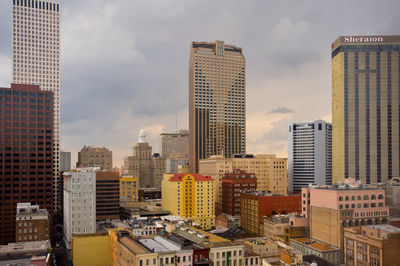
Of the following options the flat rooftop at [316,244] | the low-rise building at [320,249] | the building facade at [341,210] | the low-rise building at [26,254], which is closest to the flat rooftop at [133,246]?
the low-rise building at [26,254]

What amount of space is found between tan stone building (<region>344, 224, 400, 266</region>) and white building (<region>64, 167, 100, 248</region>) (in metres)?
117

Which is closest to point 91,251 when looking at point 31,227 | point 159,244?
point 31,227

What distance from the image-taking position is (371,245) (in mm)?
120688

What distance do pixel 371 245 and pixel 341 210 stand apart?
20.2 metres

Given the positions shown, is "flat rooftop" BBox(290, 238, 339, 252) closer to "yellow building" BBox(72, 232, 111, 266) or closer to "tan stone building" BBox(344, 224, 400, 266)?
"tan stone building" BBox(344, 224, 400, 266)

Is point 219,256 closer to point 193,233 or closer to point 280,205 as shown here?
point 193,233

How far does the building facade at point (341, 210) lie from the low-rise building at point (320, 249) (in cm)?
311

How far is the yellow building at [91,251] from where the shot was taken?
14100cm

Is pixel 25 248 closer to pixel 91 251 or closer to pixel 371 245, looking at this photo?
pixel 91 251

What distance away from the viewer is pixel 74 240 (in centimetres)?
14188

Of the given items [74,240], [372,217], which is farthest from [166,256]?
[372,217]

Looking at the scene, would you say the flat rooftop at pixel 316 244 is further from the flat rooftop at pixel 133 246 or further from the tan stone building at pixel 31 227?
the tan stone building at pixel 31 227

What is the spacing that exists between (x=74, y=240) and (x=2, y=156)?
83.9 metres

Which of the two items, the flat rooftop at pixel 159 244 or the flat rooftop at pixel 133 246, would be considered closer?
the flat rooftop at pixel 133 246
